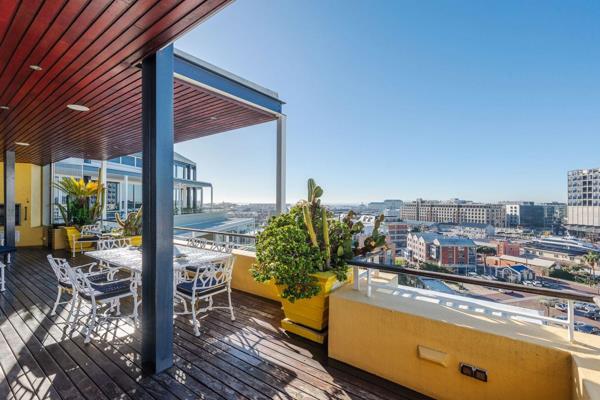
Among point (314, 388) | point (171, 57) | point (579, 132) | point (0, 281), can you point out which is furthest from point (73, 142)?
point (579, 132)

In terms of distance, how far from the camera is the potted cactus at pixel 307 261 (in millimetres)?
2855

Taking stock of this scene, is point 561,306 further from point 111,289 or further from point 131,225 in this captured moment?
point 131,225

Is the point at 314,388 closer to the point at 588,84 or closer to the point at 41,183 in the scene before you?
the point at 588,84

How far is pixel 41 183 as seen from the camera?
31.8 ft

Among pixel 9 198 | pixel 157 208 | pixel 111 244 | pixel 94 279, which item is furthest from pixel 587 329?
pixel 9 198

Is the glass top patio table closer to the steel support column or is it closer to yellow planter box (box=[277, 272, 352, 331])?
yellow planter box (box=[277, 272, 352, 331])

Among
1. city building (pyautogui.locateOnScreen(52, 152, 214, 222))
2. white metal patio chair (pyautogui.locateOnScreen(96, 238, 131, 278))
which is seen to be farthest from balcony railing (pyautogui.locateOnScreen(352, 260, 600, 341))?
city building (pyautogui.locateOnScreen(52, 152, 214, 222))

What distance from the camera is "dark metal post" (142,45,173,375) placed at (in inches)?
93.6

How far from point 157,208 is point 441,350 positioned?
8.33 ft

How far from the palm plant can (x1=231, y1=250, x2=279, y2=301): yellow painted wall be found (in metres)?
6.84

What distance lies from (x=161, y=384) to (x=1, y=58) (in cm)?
329

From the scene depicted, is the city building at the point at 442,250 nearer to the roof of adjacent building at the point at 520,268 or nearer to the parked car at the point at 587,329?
the roof of adjacent building at the point at 520,268

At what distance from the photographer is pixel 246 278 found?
4.56m

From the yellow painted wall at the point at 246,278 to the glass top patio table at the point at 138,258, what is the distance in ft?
1.71
